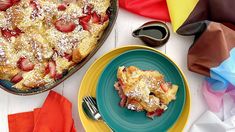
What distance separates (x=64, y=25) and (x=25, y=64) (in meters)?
0.14

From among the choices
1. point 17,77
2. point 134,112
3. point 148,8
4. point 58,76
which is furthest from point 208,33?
point 17,77

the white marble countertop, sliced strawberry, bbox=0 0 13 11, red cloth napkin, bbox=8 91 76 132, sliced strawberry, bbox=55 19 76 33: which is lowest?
red cloth napkin, bbox=8 91 76 132

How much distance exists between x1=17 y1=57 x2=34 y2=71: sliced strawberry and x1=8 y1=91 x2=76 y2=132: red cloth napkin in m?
0.11

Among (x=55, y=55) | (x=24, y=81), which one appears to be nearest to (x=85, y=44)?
(x=55, y=55)

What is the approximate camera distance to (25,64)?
3.31 feet

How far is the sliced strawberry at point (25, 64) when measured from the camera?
1.01 m

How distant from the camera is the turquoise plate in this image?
1.05 m

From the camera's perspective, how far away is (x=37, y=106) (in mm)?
1104

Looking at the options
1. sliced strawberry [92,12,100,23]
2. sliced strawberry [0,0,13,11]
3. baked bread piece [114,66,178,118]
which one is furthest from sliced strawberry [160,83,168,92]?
sliced strawberry [0,0,13,11]

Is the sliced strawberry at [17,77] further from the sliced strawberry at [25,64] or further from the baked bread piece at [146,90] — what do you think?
the baked bread piece at [146,90]

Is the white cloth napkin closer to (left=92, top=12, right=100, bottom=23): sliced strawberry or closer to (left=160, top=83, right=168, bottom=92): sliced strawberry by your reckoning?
(left=160, top=83, right=168, bottom=92): sliced strawberry

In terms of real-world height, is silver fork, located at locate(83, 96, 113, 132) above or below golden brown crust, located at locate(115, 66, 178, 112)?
below

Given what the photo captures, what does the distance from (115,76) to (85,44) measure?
0.13 metres

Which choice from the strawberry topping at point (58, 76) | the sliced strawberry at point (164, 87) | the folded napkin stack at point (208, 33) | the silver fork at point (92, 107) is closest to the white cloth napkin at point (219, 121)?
the folded napkin stack at point (208, 33)
